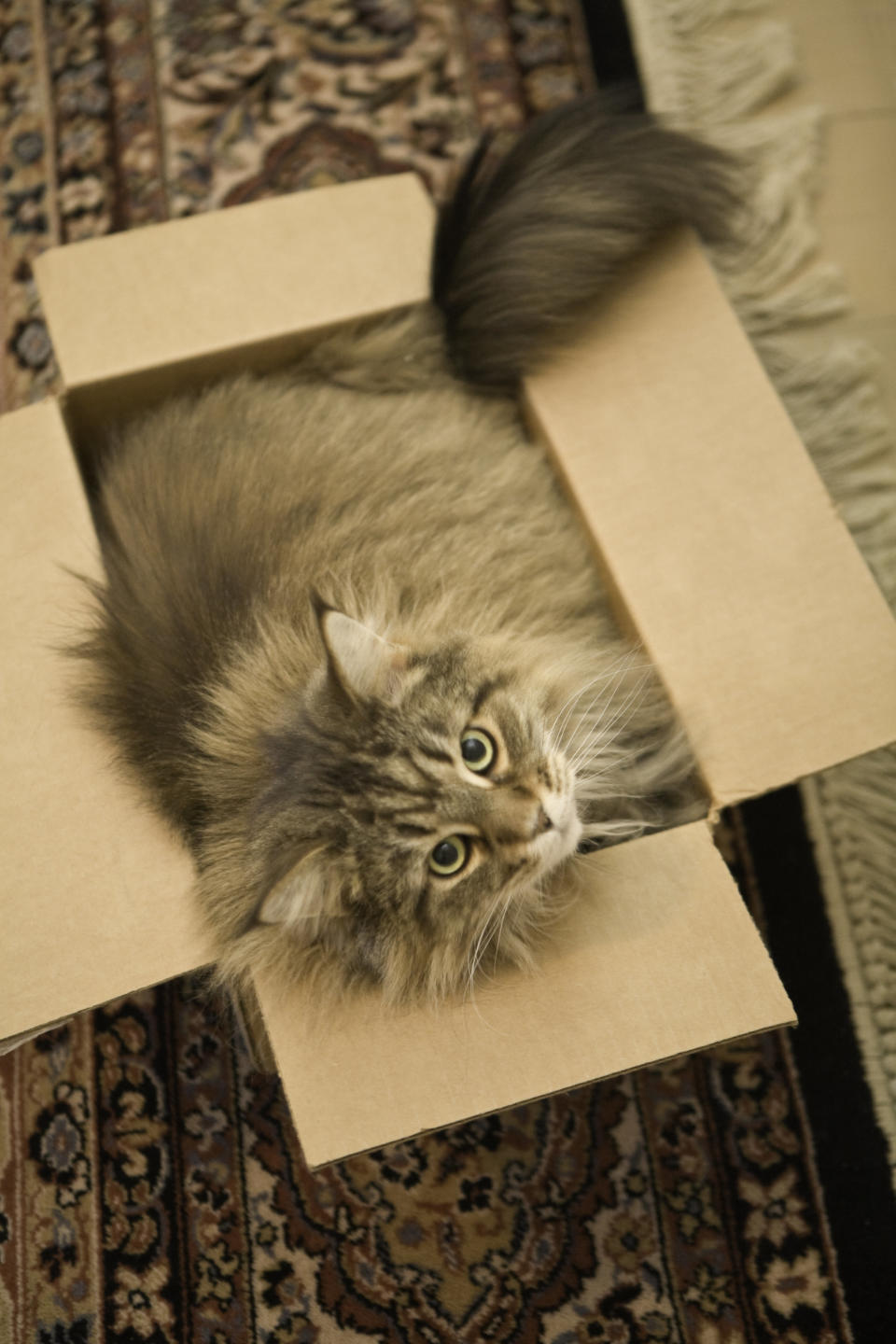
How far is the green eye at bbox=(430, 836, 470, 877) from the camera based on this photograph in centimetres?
100

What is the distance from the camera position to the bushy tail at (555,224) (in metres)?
1.32

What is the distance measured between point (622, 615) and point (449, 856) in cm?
40

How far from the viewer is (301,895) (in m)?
0.92

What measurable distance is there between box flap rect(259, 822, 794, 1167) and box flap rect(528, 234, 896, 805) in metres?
0.15

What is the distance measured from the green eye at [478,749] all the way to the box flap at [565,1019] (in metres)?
0.18

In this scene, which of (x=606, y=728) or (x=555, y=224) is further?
(x=555, y=224)

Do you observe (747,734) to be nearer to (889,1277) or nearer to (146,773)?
(146,773)

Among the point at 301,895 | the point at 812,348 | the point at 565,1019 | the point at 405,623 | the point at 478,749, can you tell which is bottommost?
the point at 565,1019

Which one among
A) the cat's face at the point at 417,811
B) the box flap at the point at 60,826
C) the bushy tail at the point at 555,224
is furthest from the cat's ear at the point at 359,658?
the bushy tail at the point at 555,224

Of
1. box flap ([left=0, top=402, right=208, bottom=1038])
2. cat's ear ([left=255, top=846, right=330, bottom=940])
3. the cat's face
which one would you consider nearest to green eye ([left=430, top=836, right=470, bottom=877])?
the cat's face

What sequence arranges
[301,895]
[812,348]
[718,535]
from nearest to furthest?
[301,895] → [718,535] → [812,348]

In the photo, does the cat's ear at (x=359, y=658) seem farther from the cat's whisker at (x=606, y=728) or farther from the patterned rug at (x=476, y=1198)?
the patterned rug at (x=476, y=1198)

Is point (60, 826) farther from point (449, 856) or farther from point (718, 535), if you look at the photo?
point (718, 535)

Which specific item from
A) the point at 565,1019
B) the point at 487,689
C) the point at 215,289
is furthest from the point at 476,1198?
the point at 215,289
